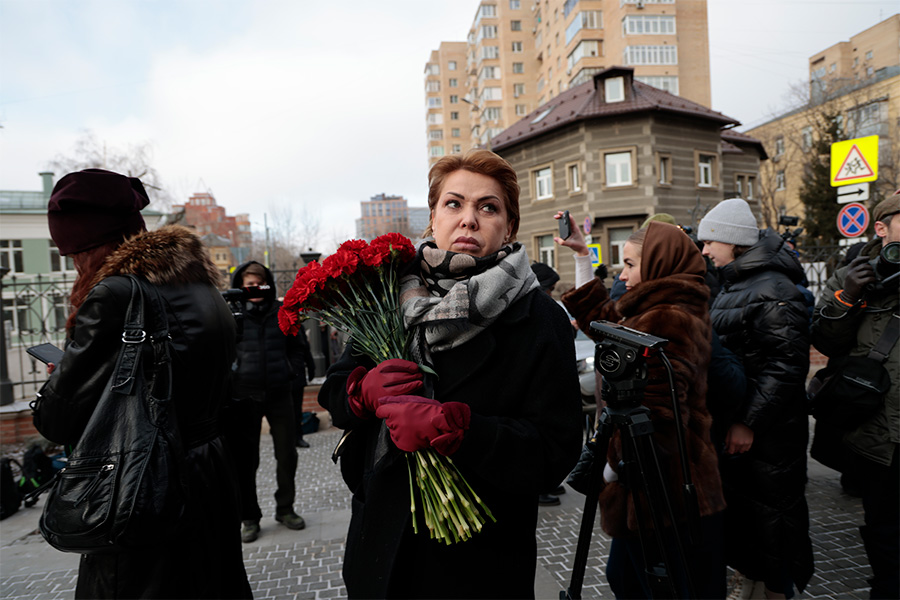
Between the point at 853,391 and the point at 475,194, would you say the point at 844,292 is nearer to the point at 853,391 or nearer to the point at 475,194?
the point at 853,391

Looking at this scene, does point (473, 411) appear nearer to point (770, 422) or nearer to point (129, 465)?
point (129, 465)

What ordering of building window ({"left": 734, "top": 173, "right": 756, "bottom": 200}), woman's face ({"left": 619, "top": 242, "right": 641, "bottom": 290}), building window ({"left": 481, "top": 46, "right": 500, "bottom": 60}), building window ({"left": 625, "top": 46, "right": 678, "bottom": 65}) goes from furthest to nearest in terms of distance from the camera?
building window ({"left": 481, "top": 46, "right": 500, "bottom": 60})
building window ({"left": 625, "top": 46, "right": 678, "bottom": 65})
building window ({"left": 734, "top": 173, "right": 756, "bottom": 200})
woman's face ({"left": 619, "top": 242, "right": 641, "bottom": 290})

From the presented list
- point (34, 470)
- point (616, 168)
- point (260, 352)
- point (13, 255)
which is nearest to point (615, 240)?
point (616, 168)

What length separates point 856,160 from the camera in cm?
737

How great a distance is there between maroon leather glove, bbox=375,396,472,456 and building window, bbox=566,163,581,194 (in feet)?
82.2

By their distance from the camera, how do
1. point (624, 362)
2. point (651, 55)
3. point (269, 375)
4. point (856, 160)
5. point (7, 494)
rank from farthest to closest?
point (651, 55) → point (856, 160) → point (7, 494) → point (269, 375) → point (624, 362)

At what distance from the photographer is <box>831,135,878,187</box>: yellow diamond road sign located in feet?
23.5

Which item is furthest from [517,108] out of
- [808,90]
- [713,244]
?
[713,244]

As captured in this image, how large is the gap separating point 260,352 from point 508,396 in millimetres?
3789

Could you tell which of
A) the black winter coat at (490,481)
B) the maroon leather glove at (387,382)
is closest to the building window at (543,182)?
the black winter coat at (490,481)

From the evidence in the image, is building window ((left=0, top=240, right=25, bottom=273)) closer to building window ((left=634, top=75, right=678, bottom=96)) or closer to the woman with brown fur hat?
the woman with brown fur hat

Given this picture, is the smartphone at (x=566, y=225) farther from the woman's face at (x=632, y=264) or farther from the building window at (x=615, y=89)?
the building window at (x=615, y=89)

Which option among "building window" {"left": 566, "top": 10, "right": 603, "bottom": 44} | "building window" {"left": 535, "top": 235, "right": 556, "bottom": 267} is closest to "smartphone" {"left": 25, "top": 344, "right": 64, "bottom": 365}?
"building window" {"left": 535, "top": 235, "right": 556, "bottom": 267}

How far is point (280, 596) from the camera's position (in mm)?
3424
